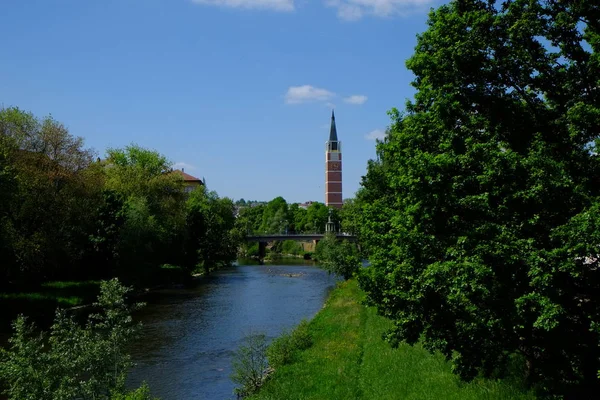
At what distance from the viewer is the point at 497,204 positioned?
33.2 ft

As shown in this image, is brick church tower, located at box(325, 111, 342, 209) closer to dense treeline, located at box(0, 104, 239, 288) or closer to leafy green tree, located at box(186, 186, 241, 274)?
leafy green tree, located at box(186, 186, 241, 274)

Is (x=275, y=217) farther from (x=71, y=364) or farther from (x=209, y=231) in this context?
(x=71, y=364)

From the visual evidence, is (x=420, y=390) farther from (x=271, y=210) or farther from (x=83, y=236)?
(x=271, y=210)

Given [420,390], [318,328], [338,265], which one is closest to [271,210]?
→ [338,265]

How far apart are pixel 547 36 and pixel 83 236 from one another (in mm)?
36492

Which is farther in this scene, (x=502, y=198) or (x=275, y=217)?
(x=275, y=217)

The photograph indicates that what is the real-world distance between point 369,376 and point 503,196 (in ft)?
27.0


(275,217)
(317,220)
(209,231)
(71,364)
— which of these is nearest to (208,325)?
(71,364)

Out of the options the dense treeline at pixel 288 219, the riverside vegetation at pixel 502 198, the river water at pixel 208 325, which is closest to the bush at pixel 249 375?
the river water at pixel 208 325

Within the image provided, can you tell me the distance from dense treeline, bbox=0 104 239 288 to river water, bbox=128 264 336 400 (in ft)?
17.0

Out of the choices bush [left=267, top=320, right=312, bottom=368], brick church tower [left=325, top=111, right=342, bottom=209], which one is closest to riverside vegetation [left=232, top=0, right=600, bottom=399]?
bush [left=267, top=320, right=312, bottom=368]

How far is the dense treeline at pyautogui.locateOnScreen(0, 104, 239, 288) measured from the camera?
3275cm

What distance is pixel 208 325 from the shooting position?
29578mm

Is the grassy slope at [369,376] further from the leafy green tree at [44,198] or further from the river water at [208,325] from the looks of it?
the leafy green tree at [44,198]
